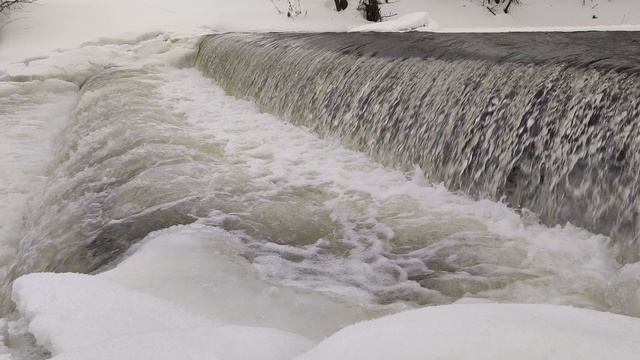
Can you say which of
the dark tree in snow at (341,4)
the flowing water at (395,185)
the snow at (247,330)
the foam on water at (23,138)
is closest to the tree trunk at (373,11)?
the dark tree in snow at (341,4)

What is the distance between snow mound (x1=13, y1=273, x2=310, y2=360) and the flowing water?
50 cm

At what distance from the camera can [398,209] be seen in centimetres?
268

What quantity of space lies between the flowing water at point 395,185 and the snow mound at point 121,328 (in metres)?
0.50

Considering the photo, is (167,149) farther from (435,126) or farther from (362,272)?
(362,272)

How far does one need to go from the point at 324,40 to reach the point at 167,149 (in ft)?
8.33

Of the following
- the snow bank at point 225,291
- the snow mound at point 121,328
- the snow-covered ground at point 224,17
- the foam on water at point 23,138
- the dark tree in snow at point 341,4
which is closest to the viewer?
the snow mound at point 121,328

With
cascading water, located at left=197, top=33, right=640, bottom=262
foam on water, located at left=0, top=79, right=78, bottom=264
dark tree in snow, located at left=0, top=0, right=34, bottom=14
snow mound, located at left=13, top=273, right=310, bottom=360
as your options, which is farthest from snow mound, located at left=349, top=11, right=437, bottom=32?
dark tree in snow, located at left=0, top=0, right=34, bottom=14

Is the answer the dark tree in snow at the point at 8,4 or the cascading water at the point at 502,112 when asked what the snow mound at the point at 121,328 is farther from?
the dark tree in snow at the point at 8,4

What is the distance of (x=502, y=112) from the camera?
112 inches

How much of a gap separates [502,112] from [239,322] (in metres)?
1.81

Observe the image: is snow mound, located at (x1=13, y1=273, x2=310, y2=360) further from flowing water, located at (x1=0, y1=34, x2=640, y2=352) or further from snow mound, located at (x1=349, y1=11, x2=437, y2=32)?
snow mound, located at (x1=349, y1=11, x2=437, y2=32)

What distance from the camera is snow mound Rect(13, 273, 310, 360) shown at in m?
1.22

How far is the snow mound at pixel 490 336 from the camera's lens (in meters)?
0.97

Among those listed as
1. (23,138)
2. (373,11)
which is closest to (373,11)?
(373,11)
